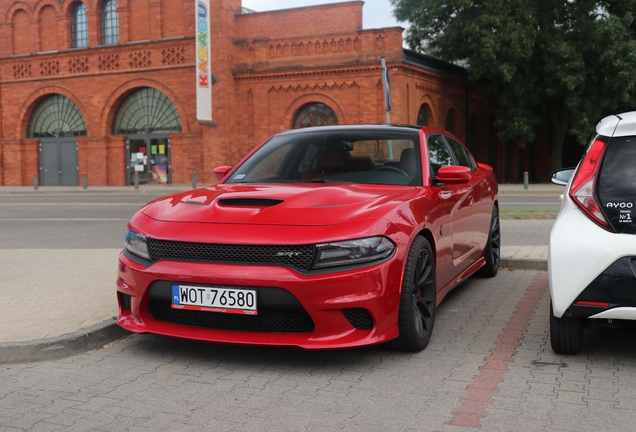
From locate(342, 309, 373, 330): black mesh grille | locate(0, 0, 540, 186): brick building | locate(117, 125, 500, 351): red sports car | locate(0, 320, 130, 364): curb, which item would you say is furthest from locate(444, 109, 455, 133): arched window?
locate(342, 309, 373, 330): black mesh grille

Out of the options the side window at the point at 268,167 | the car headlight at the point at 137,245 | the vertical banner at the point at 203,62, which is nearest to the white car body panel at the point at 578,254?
the side window at the point at 268,167

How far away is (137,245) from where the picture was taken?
16.1ft

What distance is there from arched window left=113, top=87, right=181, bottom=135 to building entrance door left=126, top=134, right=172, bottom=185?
1.43 ft

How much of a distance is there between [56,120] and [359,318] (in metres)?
38.0

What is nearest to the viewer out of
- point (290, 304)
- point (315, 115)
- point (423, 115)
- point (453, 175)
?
point (290, 304)

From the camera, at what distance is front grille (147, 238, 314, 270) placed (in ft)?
14.6

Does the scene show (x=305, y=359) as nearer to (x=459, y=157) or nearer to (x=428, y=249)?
(x=428, y=249)

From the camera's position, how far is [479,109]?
4125 centimetres

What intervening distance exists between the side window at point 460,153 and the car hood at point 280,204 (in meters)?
1.86

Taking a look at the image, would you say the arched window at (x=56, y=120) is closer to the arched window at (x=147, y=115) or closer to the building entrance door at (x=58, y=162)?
the building entrance door at (x=58, y=162)

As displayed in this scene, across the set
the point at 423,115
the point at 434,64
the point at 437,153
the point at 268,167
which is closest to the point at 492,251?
the point at 437,153

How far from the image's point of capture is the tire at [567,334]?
15.6ft

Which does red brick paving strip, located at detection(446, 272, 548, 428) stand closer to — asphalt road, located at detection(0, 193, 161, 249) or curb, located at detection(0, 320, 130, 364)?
curb, located at detection(0, 320, 130, 364)

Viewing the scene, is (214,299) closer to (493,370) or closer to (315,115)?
(493,370)
